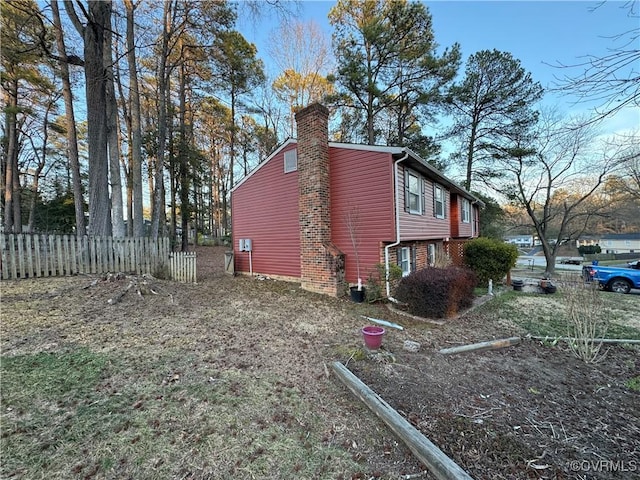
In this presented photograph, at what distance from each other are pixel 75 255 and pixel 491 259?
13790 millimetres

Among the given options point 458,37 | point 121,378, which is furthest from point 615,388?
point 458,37

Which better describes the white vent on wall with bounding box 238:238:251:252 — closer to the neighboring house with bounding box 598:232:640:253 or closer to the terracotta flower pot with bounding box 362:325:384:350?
the terracotta flower pot with bounding box 362:325:384:350

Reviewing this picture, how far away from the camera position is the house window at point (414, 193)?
8320 millimetres

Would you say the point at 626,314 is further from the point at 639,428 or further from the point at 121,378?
the point at 121,378

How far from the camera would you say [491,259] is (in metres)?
10.9

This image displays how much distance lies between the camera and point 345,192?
329 inches

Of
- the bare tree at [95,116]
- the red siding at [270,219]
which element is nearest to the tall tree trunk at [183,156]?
the red siding at [270,219]

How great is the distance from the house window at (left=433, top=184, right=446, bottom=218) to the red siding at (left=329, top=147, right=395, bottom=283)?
4341 millimetres

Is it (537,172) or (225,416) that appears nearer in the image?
(225,416)

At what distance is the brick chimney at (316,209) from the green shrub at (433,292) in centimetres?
219

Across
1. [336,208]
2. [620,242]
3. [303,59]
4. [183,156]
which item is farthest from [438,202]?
[620,242]

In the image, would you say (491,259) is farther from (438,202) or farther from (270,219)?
(270,219)

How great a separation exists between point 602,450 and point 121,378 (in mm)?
4570

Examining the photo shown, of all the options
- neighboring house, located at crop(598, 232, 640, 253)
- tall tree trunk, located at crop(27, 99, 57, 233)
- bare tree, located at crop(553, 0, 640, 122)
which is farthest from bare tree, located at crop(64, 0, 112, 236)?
neighboring house, located at crop(598, 232, 640, 253)
